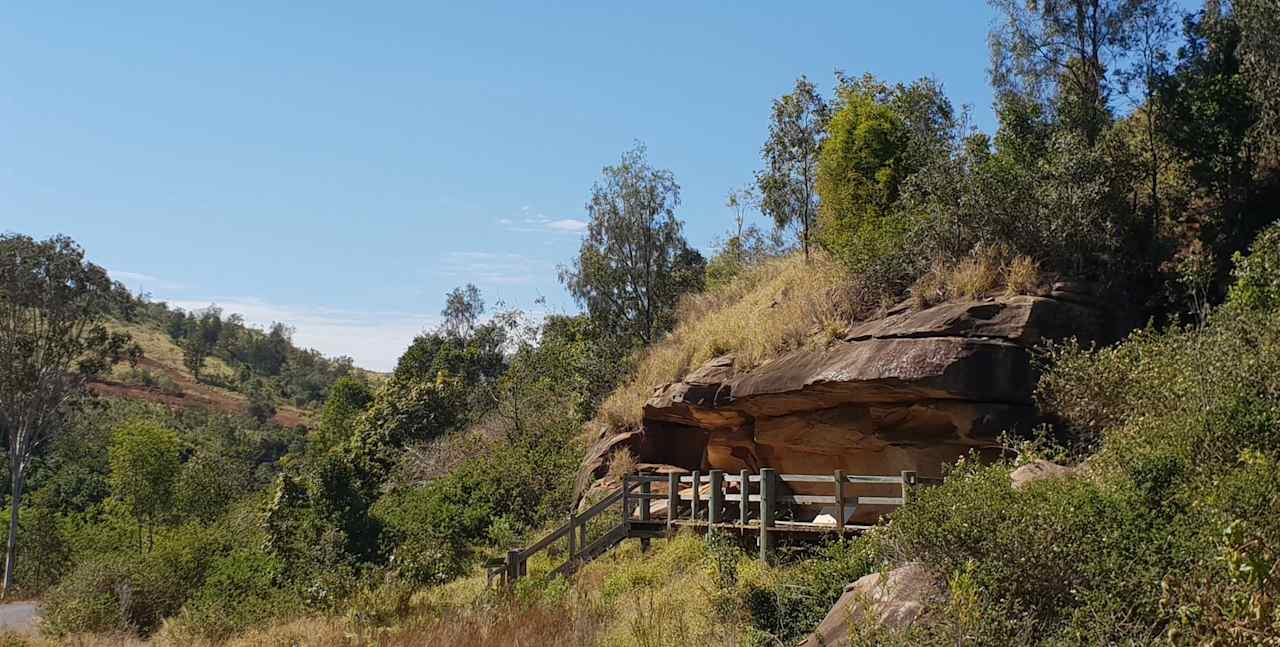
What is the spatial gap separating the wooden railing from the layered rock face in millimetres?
702

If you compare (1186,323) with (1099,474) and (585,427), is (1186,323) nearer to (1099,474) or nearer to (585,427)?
(1099,474)

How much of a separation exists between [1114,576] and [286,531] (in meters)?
20.0

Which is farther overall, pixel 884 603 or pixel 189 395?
pixel 189 395

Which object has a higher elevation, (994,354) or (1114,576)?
(994,354)

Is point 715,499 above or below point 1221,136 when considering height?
below

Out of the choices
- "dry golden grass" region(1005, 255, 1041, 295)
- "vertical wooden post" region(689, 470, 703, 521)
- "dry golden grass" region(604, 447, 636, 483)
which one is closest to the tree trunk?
"dry golden grass" region(604, 447, 636, 483)

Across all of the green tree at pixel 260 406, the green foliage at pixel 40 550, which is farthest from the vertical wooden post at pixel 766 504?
the green tree at pixel 260 406

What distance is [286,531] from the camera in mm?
23281

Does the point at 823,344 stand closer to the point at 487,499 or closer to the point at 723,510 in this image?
the point at 723,510

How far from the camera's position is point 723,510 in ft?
55.6

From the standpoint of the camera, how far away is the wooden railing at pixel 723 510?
14547mm

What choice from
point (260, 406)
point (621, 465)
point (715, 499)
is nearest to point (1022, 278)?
point (715, 499)

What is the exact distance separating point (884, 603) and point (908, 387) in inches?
297

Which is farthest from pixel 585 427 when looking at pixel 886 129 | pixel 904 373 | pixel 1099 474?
pixel 1099 474
